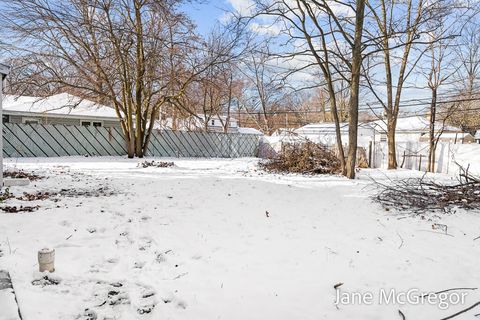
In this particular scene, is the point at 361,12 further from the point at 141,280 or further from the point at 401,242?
the point at 141,280

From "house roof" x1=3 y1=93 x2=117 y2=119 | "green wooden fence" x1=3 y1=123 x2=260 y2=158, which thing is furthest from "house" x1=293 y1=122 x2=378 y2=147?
"house roof" x1=3 y1=93 x2=117 y2=119

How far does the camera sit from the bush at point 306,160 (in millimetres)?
10505

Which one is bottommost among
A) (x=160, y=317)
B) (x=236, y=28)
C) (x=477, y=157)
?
(x=160, y=317)

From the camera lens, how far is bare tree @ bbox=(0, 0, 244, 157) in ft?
38.2

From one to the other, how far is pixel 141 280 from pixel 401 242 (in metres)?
2.91

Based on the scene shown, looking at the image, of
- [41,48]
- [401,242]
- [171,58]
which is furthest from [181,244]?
[41,48]

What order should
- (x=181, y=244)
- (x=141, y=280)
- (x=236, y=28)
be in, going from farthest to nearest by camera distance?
(x=236, y=28)
(x=181, y=244)
(x=141, y=280)

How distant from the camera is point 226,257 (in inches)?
127

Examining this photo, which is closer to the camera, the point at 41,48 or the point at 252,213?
the point at 252,213

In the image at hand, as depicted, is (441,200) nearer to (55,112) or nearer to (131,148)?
(131,148)

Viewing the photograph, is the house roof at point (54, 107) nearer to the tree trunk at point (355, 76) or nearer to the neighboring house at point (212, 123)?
the neighboring house at point (212, 123)

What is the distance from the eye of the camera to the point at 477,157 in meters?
10.8

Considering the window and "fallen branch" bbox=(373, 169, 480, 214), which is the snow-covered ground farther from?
the window

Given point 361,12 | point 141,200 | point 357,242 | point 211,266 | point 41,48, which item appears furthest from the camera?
point 41,48
